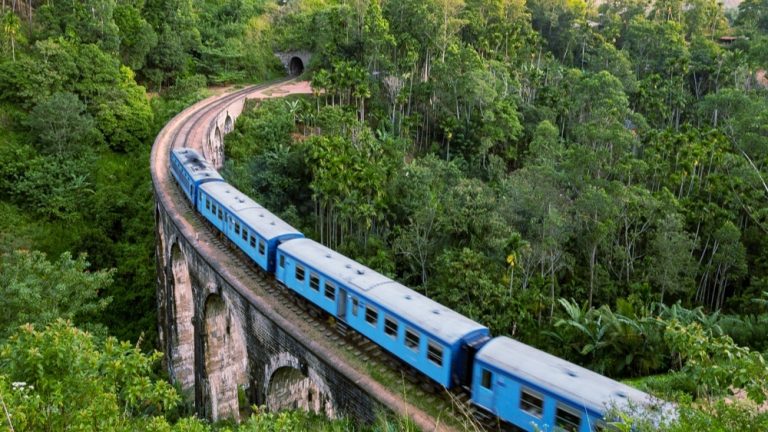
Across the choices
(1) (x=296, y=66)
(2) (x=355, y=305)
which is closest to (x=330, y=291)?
(2) (x=355, y=305)

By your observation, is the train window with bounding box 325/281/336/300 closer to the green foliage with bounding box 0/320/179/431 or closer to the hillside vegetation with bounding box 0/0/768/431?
the hillside vegetation with bounding box 0/0/768/431

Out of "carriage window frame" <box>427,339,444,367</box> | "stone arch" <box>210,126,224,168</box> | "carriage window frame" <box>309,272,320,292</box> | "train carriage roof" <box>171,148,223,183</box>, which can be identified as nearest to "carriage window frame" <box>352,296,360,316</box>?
"carriage window frame" <box>309,272,320,292</box>

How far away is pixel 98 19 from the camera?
49.9 m

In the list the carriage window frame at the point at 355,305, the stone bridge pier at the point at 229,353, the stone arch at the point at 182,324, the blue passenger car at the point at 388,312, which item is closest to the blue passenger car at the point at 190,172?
the stone bridge pier at the point at 229,353

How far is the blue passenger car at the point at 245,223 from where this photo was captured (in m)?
20.0

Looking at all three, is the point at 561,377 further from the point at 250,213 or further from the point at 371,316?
the point at 250,213

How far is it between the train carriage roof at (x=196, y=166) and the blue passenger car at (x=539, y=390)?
18462 millimetres

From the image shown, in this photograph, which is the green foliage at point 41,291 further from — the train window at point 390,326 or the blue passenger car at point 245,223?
the train window at point 390,326

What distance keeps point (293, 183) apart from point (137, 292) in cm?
1254

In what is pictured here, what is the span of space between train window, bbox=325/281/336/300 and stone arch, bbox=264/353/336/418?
7.02 feet

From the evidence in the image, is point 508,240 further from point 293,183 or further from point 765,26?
point 765,26

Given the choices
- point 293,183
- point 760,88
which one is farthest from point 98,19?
point 760,88

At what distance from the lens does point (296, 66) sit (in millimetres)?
72312

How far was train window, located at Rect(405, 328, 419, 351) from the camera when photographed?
1428 centimetres
